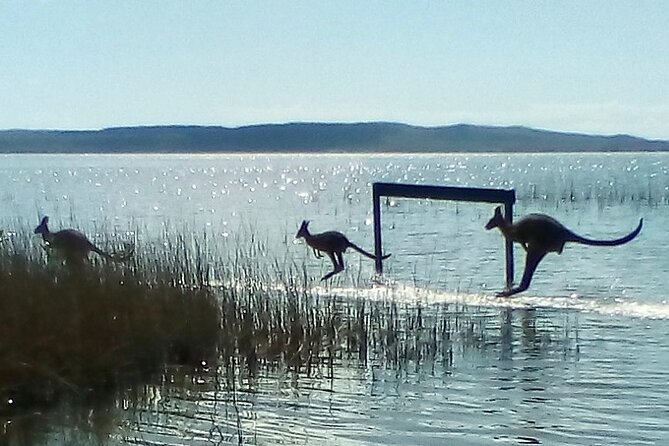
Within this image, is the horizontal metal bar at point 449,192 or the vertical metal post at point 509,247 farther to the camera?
the horizontal metal bar at point 449,192

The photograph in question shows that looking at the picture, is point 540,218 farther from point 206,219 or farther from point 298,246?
point 206,219

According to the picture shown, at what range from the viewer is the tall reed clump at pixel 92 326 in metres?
9.12

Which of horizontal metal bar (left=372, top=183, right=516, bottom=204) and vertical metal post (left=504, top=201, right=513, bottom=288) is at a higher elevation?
horizontal metal bar (left=372, top=183, right=516, bottom=204)

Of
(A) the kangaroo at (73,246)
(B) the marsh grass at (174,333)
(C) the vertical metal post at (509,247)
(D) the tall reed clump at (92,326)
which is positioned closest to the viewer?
(D) the tall reed clump at (92,326)

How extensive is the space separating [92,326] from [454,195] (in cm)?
679

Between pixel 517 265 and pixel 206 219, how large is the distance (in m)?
18.6

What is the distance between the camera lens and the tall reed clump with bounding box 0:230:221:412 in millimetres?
9125

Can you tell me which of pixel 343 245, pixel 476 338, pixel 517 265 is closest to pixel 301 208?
pixel 517 265

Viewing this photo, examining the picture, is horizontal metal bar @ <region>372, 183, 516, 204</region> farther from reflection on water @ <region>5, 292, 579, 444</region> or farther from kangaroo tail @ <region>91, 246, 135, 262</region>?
kangaroo tail @ <region>91, 246, 135, 262</region>

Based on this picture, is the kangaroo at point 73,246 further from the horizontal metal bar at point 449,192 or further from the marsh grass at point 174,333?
the horizontal metal bar at point 449,192

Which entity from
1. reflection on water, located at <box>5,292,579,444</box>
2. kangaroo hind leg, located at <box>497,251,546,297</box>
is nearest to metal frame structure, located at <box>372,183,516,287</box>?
kangaroo hind leg, located at <box>497,251,546,297</box>

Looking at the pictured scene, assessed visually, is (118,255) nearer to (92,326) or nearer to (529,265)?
(92,326)

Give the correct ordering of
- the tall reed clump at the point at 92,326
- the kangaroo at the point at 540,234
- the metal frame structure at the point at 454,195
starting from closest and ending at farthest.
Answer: the tall reed clump at the point at 92,326 < the kangaroo at the point at 540,234 < the metal frame structure at the point at 454,195

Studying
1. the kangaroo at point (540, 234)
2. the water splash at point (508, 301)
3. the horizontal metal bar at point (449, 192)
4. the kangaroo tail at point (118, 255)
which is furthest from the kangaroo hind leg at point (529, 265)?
the kangaroo tail at point (118, 255)
